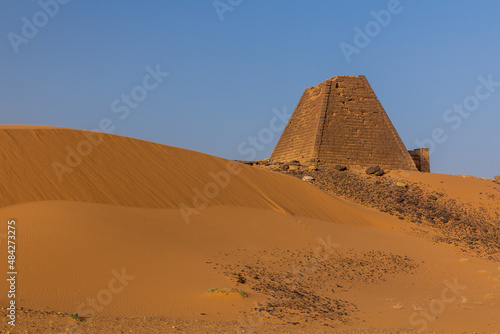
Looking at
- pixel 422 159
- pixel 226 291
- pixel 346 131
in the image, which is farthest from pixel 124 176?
pixel 422 159

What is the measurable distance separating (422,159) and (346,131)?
6.51m

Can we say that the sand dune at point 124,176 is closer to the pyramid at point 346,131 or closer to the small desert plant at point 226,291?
the small desert plant at point 226,291

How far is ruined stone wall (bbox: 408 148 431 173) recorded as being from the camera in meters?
26.7

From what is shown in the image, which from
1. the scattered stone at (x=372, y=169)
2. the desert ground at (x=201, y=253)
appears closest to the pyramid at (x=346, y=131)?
the scattered stone at (x=372, y=169)

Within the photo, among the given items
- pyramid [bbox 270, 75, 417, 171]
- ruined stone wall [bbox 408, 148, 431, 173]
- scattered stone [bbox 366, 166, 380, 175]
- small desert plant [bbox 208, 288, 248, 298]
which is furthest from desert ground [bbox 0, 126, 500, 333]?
ruined stone wall [bbox 408, 148, 431, 173]

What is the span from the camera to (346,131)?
76.7 feet

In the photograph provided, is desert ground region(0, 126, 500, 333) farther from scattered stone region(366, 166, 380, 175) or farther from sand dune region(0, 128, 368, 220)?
scattered stone region(366, 166, 380, 175)

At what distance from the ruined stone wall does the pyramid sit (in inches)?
146

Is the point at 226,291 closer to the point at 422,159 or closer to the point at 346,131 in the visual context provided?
the point at 346,131

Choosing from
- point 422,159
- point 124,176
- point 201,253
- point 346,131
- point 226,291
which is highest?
point 422,159

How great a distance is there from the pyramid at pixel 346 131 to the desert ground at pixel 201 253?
29.4ft

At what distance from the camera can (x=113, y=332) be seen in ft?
13.9

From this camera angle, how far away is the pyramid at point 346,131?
2269cm

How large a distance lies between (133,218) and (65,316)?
3.26 m
